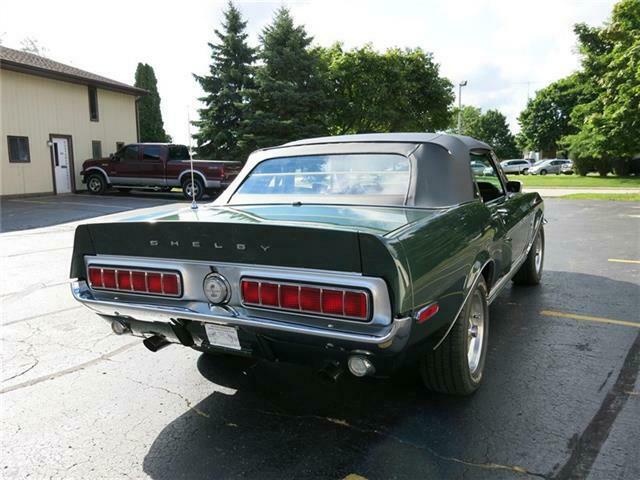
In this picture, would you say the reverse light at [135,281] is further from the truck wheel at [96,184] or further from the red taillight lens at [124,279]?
the truck wheel at [96,184]

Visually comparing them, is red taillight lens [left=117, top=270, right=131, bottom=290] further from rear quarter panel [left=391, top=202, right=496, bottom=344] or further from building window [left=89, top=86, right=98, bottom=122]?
building window [left=89, top=86, right=98, bottom=122]

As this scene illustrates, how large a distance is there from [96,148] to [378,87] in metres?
14.9

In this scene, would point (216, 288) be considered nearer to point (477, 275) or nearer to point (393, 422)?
point (393, 422)

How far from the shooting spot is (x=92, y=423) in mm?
2850

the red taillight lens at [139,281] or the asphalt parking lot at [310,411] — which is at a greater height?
the red taillight lens at [139,281]

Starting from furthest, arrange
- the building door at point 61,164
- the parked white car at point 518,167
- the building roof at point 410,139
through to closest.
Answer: the parked white car at point 518,167 → the building door at point 61,164 → the building roof at point 410,139

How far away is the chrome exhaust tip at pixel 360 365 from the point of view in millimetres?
2262

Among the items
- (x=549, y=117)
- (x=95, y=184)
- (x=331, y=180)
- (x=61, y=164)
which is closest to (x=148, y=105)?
(x=61, y=164)

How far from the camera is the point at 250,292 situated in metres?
2.40

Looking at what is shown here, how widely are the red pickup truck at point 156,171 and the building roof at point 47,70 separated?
3452 millimetres

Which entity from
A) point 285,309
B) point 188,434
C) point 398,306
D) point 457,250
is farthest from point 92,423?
point 457,250

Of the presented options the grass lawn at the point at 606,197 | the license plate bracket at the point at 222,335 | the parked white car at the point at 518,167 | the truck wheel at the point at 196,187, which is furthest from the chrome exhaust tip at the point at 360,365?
the parked white car at the point at 518,167

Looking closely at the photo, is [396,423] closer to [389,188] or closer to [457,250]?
[457,250]

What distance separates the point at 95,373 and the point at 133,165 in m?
16.2
